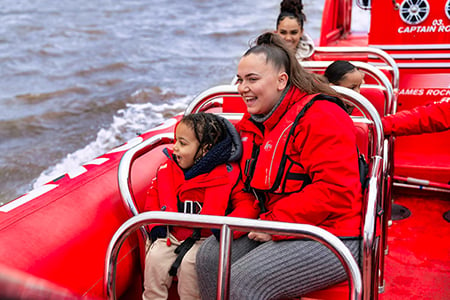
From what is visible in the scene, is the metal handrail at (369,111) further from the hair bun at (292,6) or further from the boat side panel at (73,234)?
the hair bun at (292,6)

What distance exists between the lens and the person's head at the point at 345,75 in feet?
7.93

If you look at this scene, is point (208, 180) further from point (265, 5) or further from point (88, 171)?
point (265, 5)

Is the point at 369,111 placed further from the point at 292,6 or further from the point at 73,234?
the point at 292,6

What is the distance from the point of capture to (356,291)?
1232 mm

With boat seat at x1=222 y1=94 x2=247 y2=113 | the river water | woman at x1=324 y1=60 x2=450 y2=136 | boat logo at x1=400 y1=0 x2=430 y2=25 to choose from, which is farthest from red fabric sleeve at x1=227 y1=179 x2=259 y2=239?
the river water

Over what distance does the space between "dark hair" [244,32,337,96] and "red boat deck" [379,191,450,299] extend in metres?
1.14

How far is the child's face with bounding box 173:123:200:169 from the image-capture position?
180cm

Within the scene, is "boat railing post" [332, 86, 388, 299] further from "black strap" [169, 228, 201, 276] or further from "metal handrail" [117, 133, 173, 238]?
"metal handrail" [117, 133, 173, 238]

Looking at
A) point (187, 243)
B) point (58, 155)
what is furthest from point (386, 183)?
point (58, 155)

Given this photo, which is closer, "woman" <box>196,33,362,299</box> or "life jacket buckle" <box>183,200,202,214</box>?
"woman" <box>196,33,362,299</box>

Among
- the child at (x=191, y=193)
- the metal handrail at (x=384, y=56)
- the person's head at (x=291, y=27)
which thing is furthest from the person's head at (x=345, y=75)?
the person's head at (x=291, y=27)

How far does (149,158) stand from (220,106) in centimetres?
66

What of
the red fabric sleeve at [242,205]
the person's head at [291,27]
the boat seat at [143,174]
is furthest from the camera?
the person's head at [291,27]

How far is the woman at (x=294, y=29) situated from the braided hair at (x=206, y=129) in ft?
5.26
